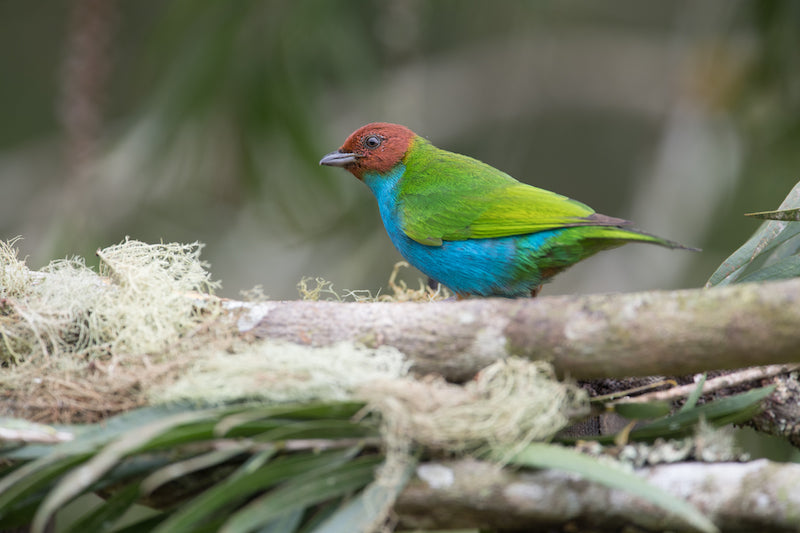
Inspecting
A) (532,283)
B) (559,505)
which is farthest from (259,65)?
→ (559,505)

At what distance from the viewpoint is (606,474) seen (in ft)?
5.62

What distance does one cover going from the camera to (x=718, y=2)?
6613 mm

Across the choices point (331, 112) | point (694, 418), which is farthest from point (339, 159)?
point (331, 112)

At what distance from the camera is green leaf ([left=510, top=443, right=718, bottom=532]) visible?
1.64 meters

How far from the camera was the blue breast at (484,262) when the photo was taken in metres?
3.08

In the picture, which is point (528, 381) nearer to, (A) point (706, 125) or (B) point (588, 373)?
(B) point (588, 373)

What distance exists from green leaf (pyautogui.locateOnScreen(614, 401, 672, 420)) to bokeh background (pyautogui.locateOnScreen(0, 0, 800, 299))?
2.62 metres

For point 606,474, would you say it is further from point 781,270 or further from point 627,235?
point 781,270

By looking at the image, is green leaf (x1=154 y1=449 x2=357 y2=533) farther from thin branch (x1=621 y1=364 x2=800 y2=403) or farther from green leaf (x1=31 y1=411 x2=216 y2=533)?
thin branch (x1=621 y1=364 x2=800 y2=403)

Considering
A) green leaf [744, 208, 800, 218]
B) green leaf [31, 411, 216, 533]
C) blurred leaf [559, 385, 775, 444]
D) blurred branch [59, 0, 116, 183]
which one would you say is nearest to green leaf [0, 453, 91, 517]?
green leaf [31, 411, 216, 533]

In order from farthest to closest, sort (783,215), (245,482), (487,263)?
(487,263), (783,215), (245,482)

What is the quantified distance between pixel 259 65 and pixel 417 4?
1.56 meters

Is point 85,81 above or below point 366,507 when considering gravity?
above

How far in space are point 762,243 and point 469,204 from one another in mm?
1103
